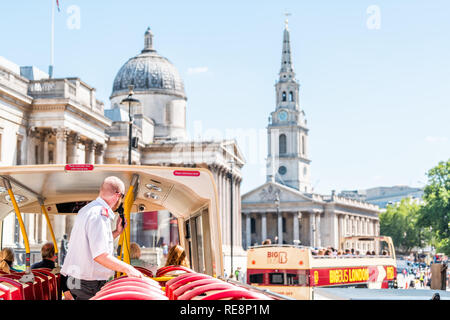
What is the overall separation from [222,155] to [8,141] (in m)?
36.7

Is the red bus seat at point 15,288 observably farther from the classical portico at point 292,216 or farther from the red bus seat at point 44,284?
the classical portico at point 292,216

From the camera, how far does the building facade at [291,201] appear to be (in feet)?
493

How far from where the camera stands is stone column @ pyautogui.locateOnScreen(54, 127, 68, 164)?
47.3 metres

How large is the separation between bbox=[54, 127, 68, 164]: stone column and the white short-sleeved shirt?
41552 millimetres

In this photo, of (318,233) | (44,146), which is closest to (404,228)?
(318,233)

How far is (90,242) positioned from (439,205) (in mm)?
72974

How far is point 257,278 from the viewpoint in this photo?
893 inches

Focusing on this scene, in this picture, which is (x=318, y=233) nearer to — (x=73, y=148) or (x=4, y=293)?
(x=73, y=148)

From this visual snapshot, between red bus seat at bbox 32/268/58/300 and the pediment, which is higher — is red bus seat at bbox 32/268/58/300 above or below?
below

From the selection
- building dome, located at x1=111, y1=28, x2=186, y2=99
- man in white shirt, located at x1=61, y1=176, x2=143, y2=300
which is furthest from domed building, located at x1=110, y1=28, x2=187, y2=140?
man in white shirt, located at x1=61, y1=176, x2=143, y2=300

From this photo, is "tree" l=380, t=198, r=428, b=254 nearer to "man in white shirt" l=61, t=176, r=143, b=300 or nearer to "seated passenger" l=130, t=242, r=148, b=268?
"seated passenger" l=130, t=242, r=148, b=268

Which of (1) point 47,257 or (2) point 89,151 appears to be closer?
(1) point 47,257

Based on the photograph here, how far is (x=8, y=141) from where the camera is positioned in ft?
147
